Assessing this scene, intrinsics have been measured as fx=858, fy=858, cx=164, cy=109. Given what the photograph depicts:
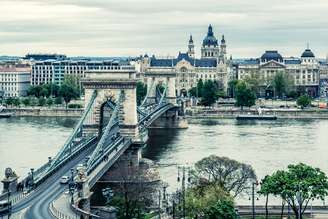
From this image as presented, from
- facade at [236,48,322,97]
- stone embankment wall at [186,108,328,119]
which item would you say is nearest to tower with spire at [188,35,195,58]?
facade at [236,48,322,97]

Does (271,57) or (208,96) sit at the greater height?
(271,57)

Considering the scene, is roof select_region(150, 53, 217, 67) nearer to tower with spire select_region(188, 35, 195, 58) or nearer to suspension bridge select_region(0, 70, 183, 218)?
tower with spire select_region(188, 35, 195, 58)

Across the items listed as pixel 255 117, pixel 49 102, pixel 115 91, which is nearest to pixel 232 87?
pixel 255 117

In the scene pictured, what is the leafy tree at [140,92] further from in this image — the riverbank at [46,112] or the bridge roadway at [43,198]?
the bridge roadway at [43,198]

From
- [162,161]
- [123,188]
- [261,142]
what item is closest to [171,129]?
[261,142]

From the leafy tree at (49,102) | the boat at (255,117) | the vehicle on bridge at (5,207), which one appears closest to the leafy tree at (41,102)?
the leafy tree at (49,102)

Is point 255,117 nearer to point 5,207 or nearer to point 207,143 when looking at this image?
point 207,143

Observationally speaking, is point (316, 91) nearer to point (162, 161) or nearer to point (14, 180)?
point (162, 161)
